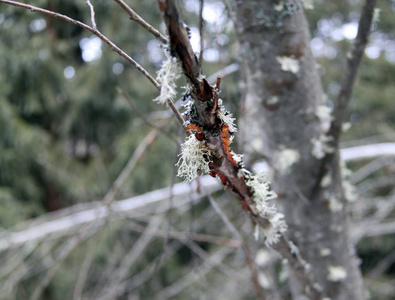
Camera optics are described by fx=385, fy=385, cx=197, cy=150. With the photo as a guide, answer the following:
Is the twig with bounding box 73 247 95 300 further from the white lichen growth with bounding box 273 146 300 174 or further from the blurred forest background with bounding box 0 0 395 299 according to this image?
the blurred forest background with bounding box 0 0 395 299

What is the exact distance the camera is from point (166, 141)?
3.20m

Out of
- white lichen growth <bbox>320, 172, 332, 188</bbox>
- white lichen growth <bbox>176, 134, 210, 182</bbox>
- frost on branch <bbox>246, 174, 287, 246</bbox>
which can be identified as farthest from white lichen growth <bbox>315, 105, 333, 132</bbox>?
white lichen growth <bbox>176, 134, 210, 182</bbox>

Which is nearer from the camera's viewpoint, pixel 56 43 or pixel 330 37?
pixel 56 43

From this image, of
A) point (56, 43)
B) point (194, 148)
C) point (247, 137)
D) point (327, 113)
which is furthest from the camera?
point (56, 43)

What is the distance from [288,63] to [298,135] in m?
0.18

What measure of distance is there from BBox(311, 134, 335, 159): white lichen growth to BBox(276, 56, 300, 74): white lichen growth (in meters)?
0.18

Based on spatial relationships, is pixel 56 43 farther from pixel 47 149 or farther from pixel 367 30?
pixel 367 30

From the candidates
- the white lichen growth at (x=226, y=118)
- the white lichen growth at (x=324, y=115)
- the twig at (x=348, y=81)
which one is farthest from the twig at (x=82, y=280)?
the white lichen growth at (x=226, y=118)

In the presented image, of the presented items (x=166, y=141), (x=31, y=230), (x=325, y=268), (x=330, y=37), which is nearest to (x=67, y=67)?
(x=166, y=141)

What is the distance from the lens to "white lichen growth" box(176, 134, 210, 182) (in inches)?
19.0

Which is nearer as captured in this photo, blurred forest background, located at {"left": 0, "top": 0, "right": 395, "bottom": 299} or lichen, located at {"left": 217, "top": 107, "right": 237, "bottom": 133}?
lichen, located at {"left": 217, "top": 107, "right": 237, "bottom": 133}

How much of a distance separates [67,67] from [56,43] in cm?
28

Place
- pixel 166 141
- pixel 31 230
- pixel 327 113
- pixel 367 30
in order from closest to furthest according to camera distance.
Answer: pixel 367 30 → pixel 327 113 → pixel 31 230 → pixel 166 141

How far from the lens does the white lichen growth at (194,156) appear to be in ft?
1.58
